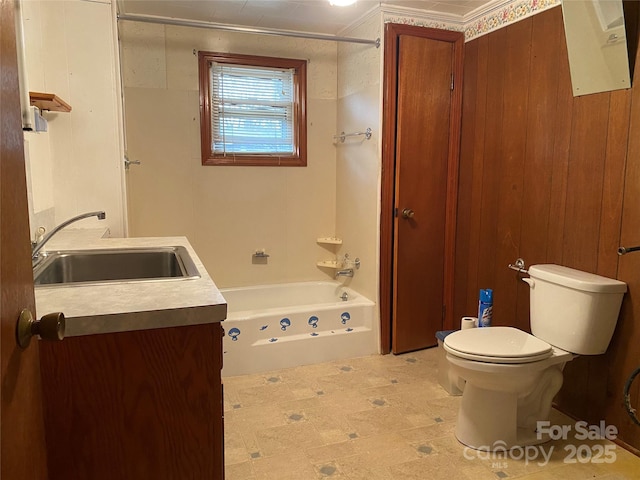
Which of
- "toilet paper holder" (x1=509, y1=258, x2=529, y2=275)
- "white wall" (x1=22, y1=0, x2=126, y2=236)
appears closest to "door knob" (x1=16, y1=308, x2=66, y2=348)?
"white wall" (x1=22, y1=0, x2=126, y2=236)

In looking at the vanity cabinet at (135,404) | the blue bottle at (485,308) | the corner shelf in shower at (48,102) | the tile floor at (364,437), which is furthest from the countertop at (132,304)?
the blue bottle at (485,308)

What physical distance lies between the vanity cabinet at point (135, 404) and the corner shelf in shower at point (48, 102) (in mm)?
1383

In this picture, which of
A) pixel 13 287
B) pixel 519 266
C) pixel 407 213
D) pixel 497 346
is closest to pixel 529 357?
pixel 497 346

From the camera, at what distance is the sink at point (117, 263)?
1.83m

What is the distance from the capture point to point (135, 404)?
111 cm

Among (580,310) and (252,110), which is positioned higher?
(252,110)

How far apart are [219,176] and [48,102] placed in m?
1.48

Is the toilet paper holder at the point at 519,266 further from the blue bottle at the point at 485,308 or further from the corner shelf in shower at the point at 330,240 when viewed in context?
the corner shelf in shower at the point at 330,240

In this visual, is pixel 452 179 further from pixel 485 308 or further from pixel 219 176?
pixel 219 176

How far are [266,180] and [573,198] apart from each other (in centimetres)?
212

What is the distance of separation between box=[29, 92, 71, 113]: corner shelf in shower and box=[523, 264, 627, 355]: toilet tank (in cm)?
233

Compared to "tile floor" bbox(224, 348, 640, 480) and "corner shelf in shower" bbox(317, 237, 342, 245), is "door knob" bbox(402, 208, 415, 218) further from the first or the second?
"tile floor" bbox(224, 348, 640, 480)

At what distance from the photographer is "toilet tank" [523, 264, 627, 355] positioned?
2.02m

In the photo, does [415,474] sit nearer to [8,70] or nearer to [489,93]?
[8,70]
